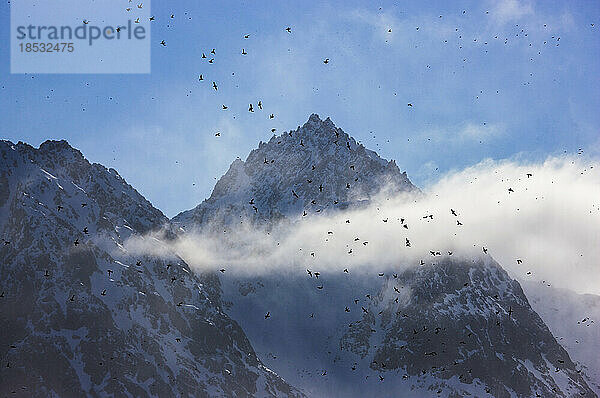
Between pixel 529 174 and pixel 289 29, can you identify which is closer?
pixel 289 29

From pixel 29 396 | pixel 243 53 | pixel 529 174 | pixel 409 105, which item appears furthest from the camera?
pixel 29 396

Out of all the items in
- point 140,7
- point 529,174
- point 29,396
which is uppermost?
point 140,7

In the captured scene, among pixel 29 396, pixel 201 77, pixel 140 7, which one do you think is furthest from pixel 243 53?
pixel 29 396

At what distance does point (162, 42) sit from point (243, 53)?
11083mm

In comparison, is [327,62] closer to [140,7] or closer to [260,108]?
[260,108]

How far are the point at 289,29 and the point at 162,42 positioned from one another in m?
14.7

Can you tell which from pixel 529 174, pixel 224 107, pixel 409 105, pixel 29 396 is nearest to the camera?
pixel 224 107

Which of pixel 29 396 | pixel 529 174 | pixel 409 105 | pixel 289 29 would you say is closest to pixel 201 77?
pixel 289 29

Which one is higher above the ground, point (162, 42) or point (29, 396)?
point (162, 42)

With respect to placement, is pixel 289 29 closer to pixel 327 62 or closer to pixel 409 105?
pixel 327 62

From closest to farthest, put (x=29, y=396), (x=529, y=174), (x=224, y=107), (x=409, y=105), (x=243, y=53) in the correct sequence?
(x=243, y=53) < (x=224, y=107) < (x=409, y=105) < (x=529, y=174) < (x=29, y=396)

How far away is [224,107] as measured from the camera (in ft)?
303

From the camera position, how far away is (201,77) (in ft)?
289

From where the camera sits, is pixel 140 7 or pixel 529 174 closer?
pixel 140 7
